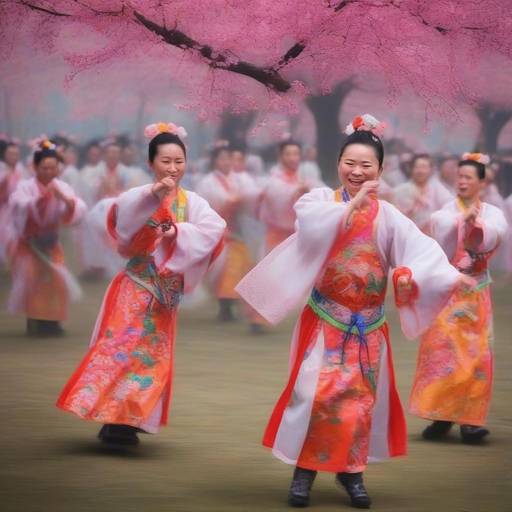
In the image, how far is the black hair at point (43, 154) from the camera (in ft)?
34.5

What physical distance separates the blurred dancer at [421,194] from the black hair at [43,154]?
3.88 metres

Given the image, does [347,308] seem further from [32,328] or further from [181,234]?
[32,328]

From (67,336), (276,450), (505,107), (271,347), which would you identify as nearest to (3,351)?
(67,336)

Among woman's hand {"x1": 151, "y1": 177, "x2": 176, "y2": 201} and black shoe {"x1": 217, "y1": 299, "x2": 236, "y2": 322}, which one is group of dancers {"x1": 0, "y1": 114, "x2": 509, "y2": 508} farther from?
black shoe {"x1": 217, "y1": 299, "x2": 236, "y2": 322}

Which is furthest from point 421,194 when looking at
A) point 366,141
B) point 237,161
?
point 366,141

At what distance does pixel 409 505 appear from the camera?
18.1 feet

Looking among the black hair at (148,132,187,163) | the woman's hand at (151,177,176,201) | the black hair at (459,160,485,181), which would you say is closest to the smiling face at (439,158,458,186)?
the black hair at (459,160,485,181)

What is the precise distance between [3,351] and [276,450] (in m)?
5.08

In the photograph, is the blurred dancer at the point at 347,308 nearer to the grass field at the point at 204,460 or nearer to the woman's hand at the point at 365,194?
the woman's hand at the point at 365,194

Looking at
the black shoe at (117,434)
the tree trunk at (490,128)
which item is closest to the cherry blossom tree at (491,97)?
the tree trunk at (490,128)

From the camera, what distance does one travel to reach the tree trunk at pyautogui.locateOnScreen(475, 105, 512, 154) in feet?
49.3

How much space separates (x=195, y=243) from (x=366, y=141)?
127cm

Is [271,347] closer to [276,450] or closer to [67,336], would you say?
[67,336]

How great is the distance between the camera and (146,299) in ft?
21.6
